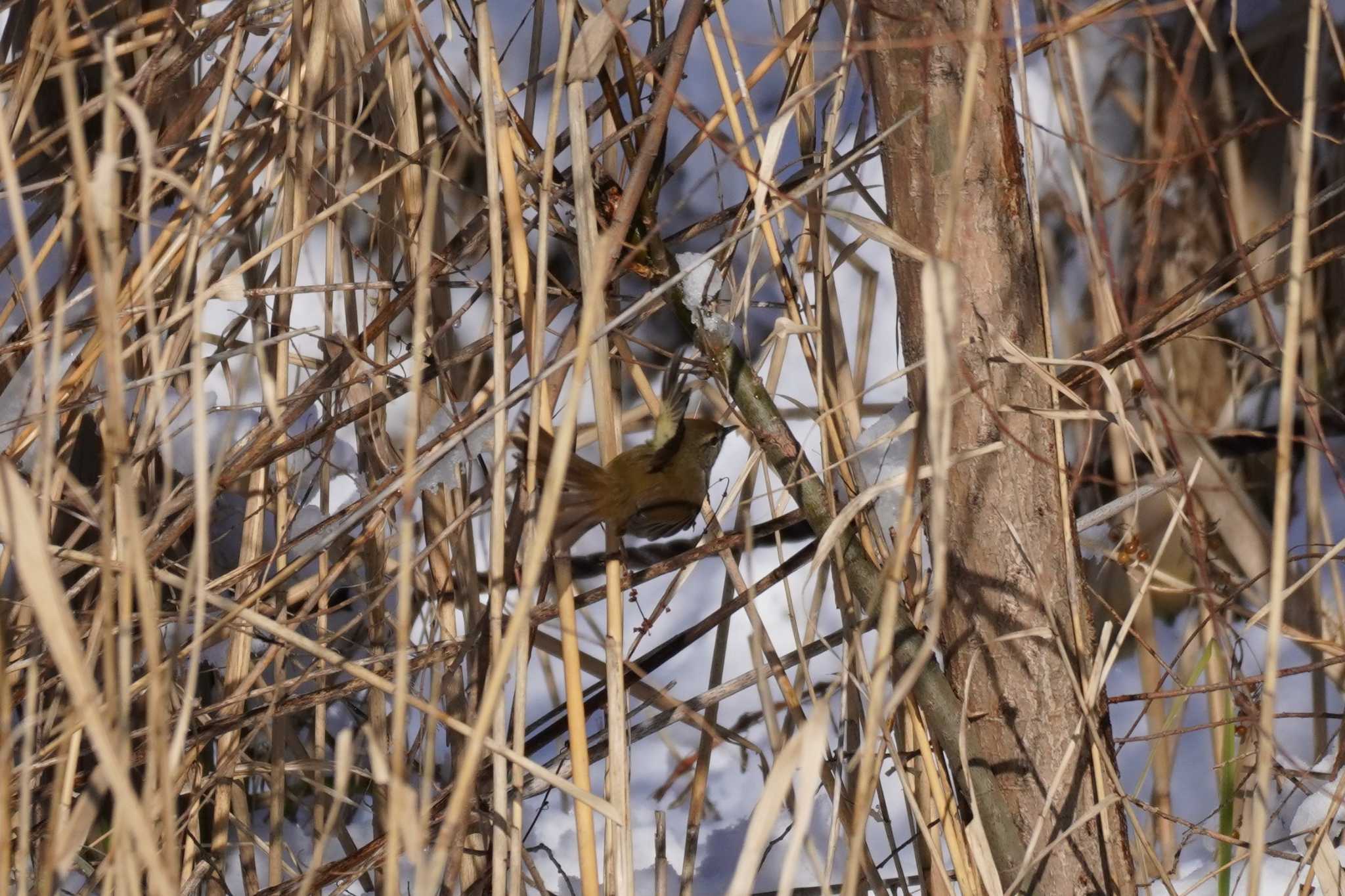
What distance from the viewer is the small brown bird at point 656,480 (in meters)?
1.13

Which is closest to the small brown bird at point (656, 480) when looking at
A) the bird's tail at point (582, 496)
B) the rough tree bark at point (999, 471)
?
the bird's tail at point (582, 496)

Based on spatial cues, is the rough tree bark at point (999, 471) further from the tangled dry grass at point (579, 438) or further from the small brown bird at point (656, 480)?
the small brown bird at point (656, 480)

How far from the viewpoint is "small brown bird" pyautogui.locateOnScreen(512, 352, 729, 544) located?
3.70ft

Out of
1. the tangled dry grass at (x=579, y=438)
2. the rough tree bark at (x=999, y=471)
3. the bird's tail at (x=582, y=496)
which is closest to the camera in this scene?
the tangled dry grass at (x=579, y=438)

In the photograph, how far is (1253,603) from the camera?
5.29ft

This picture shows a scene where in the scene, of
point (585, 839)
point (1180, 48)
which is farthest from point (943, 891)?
point (1180, 48)

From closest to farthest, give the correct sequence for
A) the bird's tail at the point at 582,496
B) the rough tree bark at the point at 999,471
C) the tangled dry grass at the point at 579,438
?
the tangled dry grass at the point at 579,438, the rough tree bark at the point at 999,471, the bird's tail at the point at 582,496

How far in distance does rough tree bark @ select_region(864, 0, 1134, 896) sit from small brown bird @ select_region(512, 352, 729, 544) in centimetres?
30

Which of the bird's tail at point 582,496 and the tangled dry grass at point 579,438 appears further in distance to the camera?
the bird's tail at point 582,496

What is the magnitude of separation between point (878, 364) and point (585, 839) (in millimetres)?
1145

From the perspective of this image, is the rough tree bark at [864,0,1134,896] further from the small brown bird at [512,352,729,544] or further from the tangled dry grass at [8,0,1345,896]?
the small brown bird at [512,352,729,544]

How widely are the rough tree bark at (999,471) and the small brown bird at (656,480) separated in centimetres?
30

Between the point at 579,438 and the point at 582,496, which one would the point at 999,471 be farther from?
the point at 579,438

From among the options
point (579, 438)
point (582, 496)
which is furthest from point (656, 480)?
point (579, 438)
